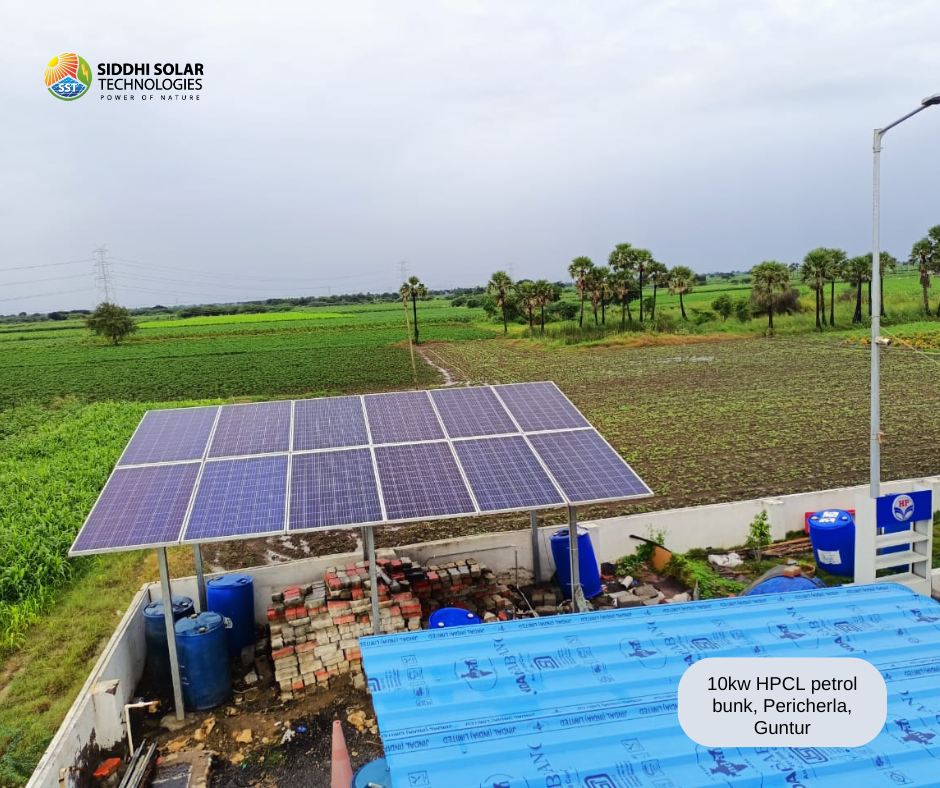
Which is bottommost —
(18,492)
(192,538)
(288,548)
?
(288,548)

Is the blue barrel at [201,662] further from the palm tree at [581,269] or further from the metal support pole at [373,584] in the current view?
the palm tree at [581,269]

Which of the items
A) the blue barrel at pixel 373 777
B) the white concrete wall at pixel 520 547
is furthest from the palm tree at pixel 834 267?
the blue barrel at pixel 373 777

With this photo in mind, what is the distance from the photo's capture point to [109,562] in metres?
14.0

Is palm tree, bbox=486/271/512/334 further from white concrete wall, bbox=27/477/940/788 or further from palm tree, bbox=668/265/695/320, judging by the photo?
white concrete wall, bbox=27/477/940/788

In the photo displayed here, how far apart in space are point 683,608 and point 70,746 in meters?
6.60

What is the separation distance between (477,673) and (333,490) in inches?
167

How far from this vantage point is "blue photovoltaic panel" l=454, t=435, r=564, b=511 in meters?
9.41

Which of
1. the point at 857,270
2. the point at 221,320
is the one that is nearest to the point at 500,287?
the point at 857,270

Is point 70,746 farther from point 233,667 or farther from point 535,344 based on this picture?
point 535,344

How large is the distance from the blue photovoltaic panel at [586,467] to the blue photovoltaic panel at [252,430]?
4.13 m

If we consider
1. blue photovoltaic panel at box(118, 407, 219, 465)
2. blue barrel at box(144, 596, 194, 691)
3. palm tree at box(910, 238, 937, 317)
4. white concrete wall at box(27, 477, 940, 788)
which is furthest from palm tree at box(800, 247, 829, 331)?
blue barrel at box(144, 596, 194, 691)

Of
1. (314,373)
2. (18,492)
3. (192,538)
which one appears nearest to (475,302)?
(314,373)

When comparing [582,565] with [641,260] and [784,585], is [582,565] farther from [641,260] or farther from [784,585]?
[641,260]

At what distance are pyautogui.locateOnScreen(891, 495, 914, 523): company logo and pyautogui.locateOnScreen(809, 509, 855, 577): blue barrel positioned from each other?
1.68 meters
